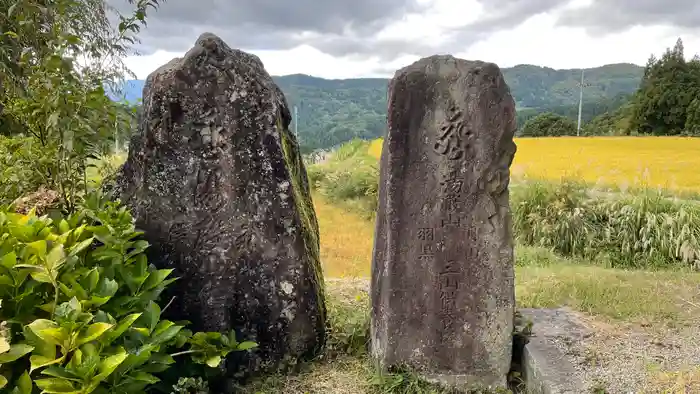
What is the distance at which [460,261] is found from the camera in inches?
130

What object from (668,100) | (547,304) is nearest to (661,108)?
(668,100)

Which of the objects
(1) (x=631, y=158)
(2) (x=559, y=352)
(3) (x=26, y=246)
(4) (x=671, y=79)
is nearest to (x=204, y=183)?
(3) (x=26, y=246)

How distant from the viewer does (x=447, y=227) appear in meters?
3.29

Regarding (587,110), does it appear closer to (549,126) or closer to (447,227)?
(549,126)

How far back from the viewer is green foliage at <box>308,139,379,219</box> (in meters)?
10.0

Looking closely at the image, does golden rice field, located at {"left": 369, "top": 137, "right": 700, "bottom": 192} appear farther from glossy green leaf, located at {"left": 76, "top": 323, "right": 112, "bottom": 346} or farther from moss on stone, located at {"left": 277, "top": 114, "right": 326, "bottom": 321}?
glossy green leaf, located at {"left": 76, "top": 323, "right": 112, "bottom": 346}

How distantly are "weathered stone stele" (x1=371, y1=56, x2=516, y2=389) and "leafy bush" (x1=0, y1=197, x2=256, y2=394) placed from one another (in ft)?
3.16

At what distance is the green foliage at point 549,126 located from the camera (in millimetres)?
26781

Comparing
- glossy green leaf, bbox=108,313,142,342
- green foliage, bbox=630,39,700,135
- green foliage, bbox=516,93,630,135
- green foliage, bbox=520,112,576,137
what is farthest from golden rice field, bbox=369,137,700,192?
green foliage, bbox=516,93,630,135

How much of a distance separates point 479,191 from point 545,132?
25.7m

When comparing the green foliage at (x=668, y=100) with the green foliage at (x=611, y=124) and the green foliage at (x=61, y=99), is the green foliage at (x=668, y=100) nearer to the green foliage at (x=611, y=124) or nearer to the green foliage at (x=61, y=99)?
the green foliage at (x=611, y=124)

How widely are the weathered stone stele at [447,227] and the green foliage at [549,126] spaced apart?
2441 cm

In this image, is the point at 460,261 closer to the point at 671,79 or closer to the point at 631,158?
the point at 631,158

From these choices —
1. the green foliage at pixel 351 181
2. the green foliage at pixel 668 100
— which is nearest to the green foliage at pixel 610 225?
the green foliage at pixel 351 181
